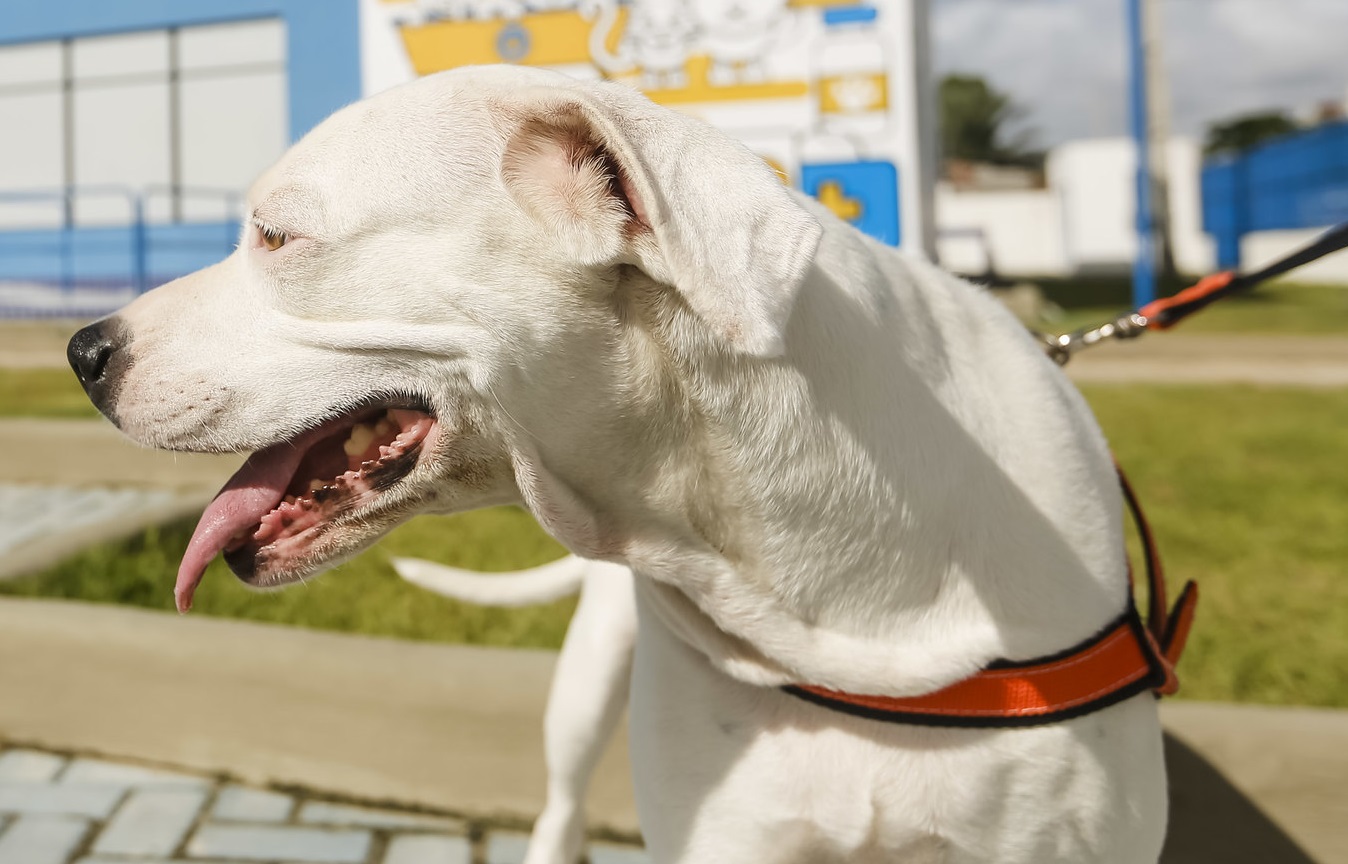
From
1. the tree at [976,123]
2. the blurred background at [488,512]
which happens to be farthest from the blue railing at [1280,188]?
the tree at [976,123]

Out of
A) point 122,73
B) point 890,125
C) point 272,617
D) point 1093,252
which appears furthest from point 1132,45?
point 1093,252

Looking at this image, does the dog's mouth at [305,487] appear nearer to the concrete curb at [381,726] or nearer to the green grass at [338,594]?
the concrete curb at [381,726]

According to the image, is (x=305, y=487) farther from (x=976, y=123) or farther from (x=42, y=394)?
(x=976, y=123)

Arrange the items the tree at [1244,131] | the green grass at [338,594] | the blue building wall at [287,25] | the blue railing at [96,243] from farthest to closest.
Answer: the tree at [1244,131]
the blue railing at [96,243]
the blue building wall at [287,25]
the green grass at [338,594]

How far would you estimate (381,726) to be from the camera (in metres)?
3.24

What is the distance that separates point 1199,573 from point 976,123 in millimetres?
62591

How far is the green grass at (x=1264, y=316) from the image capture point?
13234 millimetres

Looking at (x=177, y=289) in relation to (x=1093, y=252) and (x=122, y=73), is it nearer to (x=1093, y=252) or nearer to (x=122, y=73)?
(x=122, y=73)

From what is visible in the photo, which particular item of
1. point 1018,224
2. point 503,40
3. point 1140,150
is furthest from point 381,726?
point 1018,224

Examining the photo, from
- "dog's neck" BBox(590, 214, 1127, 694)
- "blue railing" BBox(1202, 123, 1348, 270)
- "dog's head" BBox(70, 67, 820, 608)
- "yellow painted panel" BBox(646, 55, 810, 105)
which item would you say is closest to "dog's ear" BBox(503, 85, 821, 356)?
"dog's head" BBox(70, 67, 820, 608)

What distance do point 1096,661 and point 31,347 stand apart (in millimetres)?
14045

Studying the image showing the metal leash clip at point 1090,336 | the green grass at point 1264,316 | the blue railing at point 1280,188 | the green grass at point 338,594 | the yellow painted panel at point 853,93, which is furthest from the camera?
the blue railing at point 1280,188

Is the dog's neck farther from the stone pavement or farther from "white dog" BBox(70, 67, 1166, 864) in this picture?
the stone pavement

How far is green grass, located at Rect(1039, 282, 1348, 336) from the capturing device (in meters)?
13.2
